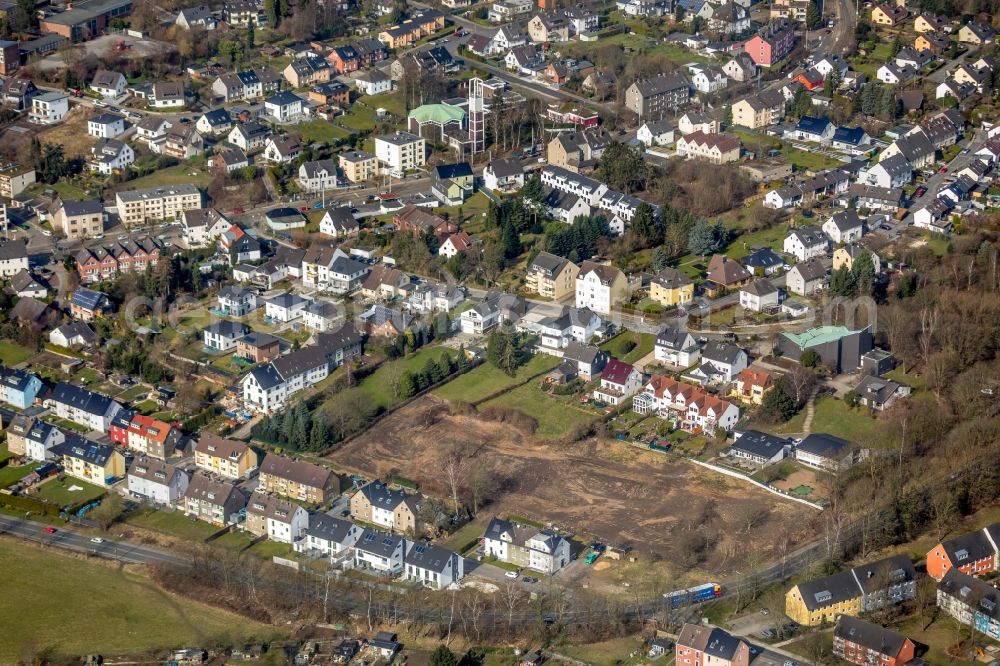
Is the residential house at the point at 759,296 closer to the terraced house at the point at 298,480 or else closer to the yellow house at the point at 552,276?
the yellow house at the point at 552,276

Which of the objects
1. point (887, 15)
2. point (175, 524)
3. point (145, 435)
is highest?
point (887, 15)

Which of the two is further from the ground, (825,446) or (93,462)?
(825,446)

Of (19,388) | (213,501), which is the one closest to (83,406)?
(19,388)

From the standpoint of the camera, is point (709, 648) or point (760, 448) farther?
point (760, 448)

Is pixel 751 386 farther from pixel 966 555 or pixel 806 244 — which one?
pixel 966 555

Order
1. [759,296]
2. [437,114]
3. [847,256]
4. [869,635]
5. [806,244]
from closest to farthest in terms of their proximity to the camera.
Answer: [869,635] < [759,296] < [847,256] < [806,244] < [437,114]

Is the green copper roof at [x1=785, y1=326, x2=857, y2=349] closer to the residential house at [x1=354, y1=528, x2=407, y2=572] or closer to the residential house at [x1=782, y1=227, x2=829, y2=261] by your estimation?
the residential house at [x1=782, y1=227, x2=829, y2=261]
